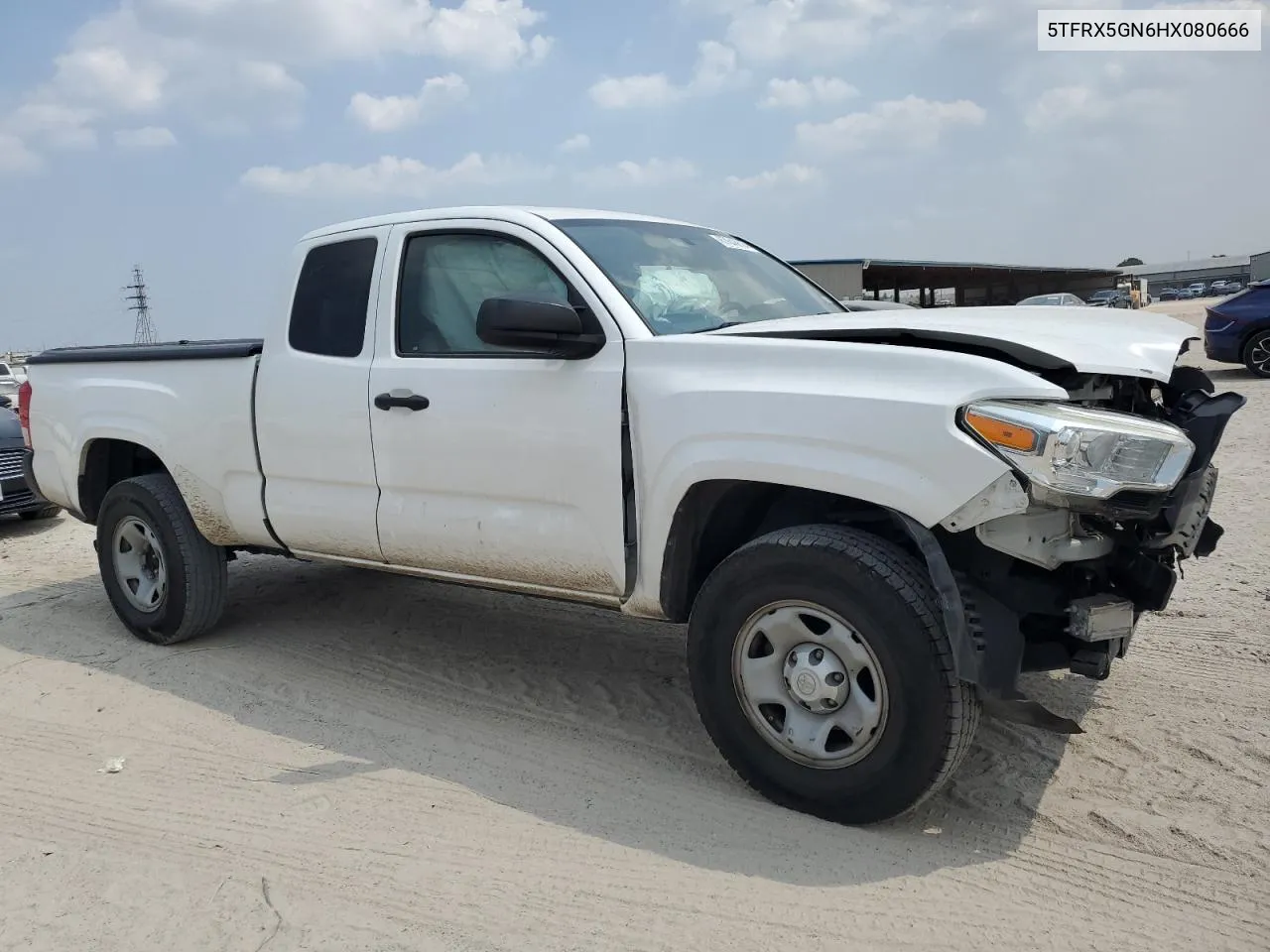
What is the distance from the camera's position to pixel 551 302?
3645 mm

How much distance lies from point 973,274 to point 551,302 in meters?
46.5

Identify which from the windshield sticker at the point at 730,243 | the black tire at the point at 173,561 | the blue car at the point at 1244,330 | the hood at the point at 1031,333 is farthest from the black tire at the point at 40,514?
the blue car at the point at 1244,330

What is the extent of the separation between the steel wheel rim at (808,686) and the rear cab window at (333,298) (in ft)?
7.26

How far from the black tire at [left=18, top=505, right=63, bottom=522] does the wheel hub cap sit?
8.14 metres

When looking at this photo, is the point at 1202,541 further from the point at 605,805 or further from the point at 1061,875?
the point at 605,805

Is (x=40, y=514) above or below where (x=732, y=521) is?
below

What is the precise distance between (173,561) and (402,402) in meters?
1.92

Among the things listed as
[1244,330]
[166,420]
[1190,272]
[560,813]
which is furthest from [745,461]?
[1190,272]

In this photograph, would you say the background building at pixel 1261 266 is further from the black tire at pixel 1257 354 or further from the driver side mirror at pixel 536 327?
the driver side mirror at pixel 536 327

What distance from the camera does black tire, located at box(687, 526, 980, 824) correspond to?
3.02 metres

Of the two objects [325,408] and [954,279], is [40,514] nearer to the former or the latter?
[325,408]

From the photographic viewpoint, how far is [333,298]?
4.64 m

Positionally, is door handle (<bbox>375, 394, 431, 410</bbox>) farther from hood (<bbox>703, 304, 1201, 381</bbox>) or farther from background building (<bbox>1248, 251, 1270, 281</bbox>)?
background building (<bbox>1248, 251, 1270, 281</bbox>)

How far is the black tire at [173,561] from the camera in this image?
5.27 m
